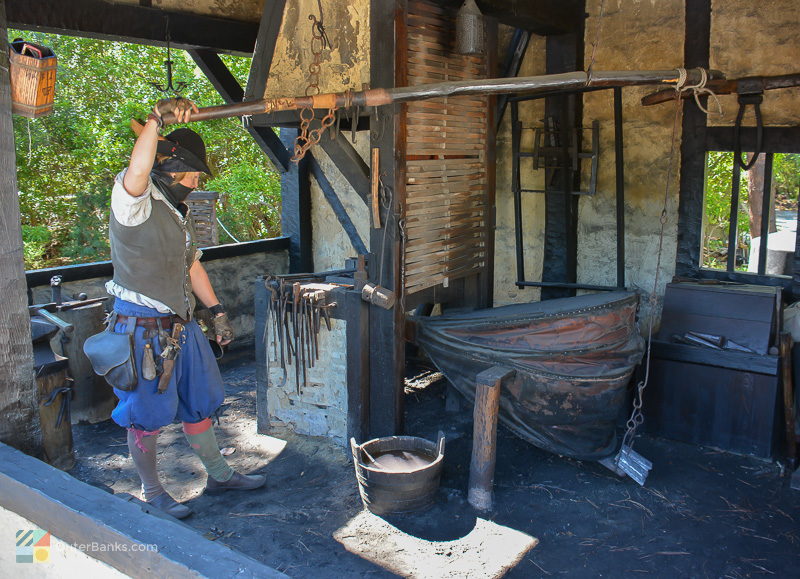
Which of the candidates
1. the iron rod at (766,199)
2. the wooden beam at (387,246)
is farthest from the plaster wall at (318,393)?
the iron rod at (766,199)

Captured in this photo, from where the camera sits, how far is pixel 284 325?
5.38m

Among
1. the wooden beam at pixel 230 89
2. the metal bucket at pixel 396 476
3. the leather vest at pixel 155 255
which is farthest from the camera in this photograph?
the wooden beam at pixel 230 89

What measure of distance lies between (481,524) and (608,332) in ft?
5.15

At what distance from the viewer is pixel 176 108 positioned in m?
3.69

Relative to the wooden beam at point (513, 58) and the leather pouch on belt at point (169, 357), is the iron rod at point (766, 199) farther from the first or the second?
the leather pouch on belt at point (169, 357)

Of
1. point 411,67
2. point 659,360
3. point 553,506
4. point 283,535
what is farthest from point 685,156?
Answer: point 283,535

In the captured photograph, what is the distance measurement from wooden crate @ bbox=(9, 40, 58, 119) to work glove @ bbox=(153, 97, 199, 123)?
61cm

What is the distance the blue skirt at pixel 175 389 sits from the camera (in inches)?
158

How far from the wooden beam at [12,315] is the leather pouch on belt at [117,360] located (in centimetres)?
63

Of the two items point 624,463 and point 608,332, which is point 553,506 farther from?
point 608,332

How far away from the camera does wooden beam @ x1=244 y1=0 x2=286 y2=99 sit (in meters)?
5.41

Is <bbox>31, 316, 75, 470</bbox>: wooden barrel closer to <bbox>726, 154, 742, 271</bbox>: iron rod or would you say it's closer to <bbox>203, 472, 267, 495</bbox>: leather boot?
<bbox>203, 472, 267, 495</bbox>: leather boot

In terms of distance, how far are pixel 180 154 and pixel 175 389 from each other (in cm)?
134

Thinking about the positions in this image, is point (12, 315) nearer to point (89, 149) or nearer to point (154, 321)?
point (154, 321)
